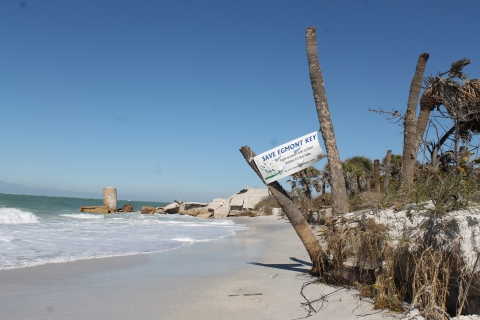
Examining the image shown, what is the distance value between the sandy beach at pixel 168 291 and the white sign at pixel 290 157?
74.4 inches

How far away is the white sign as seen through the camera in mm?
6973

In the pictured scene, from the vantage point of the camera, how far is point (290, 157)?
6977mm

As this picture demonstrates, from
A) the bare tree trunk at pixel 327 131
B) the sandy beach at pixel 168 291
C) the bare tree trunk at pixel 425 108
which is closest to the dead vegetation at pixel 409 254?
the sandy beach at pixel 168 291

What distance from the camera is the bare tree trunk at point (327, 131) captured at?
7398 millimetres

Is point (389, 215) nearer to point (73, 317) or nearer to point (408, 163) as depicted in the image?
point (408, 163)

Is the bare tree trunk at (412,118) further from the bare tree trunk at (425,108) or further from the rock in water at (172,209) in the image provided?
the rock in water at (172,209)

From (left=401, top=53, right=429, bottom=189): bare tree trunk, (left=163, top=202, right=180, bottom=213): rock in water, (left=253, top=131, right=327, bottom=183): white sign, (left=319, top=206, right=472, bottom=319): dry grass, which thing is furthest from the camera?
(left=163, top=202, right=180, bottom=213): rock in water

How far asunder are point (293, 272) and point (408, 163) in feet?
9.90

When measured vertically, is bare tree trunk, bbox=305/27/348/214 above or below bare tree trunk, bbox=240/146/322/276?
above

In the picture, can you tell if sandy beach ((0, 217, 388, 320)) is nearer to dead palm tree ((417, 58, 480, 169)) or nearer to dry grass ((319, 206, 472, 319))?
dry grass ((319, 206, 472, 319))

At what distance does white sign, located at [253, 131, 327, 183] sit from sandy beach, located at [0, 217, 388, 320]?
1.89 metres

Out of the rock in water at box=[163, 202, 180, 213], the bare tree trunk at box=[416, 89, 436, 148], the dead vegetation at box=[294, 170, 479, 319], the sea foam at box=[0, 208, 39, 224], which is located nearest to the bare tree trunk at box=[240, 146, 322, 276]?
the dead vegetation at box=[294, 170, 479, 319]

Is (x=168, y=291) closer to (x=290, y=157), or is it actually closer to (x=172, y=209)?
(x=290, y=157)

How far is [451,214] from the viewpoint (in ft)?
14.7
